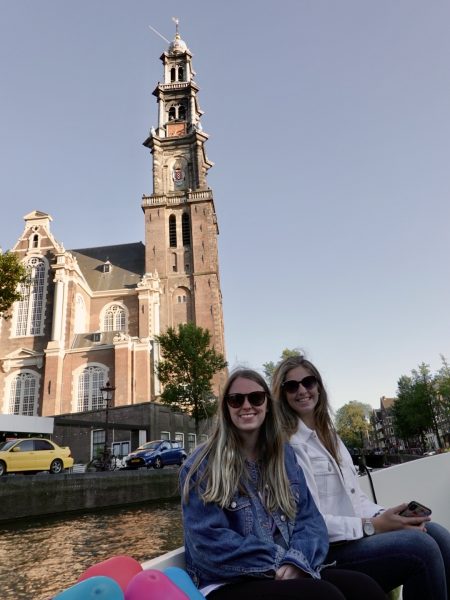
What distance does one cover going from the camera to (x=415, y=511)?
2754mm

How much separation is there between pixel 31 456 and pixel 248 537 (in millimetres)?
15706

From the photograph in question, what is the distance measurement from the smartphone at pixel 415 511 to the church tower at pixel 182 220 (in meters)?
39.0

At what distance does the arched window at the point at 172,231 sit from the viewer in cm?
4669

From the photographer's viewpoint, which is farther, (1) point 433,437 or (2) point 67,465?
(1) point 433,437

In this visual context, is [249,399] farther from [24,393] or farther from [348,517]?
[24,393]

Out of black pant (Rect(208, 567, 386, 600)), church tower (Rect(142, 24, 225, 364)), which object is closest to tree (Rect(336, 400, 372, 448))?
church tower (Rect(142, 24, 225, 364))

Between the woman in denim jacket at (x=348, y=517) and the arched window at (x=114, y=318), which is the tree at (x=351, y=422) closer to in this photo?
the arched window at (x=114, y=318)

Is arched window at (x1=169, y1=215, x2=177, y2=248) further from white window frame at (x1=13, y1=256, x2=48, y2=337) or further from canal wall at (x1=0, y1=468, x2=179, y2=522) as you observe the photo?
canal wall at (x1=0, y1=468, x2=179, y2=522)

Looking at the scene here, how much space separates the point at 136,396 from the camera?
3628cm

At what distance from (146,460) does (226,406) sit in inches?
768

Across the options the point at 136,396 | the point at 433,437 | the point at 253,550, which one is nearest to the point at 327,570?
the point at 253,550

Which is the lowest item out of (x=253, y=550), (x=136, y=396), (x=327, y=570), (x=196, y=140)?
(x=327, y=570)

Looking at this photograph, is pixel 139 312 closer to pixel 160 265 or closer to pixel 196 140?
pixel 160 265

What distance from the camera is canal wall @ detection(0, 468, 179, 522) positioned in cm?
1294
